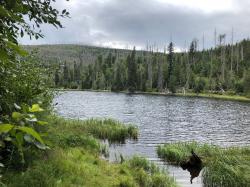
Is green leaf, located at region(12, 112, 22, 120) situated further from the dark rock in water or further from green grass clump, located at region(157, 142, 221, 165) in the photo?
green grass clump, located at region(157, 142, 221, 165)

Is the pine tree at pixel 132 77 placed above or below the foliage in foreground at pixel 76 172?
above

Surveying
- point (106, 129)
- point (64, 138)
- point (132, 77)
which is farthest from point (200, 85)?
point (64, 138)

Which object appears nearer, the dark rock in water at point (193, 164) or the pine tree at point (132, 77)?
the dark rock in water at point (193, 164)

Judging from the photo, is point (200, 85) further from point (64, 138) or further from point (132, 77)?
point (64, 138)

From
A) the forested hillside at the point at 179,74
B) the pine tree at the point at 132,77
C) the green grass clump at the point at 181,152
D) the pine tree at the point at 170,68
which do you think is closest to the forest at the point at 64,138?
the green grass clump at the point at 181,152

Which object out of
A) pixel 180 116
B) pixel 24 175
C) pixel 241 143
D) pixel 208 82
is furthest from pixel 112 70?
pixel 24 175

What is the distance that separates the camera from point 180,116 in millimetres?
65250

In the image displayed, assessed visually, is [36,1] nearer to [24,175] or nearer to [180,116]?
[24,175]

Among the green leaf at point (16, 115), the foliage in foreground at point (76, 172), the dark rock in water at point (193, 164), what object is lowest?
the dark rock in water at point (193, 164)

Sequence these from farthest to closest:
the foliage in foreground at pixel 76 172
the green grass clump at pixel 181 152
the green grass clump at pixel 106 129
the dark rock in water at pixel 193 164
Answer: the green grass clump at pixel 106 129 → the green grass clump at pixel 181 152 → the dark rock in water at pixel 193 164 → the foliage in foreground at pixel 76 172

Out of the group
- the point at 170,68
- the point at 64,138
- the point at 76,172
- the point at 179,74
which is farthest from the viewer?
the point at 170,68

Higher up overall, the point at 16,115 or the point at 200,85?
the point at 16,115

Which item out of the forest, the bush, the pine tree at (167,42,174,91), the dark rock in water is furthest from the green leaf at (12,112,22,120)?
the pine tree at (167,42,174,91)

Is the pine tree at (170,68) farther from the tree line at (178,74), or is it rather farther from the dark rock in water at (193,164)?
the dark rock in water at (193,164)
